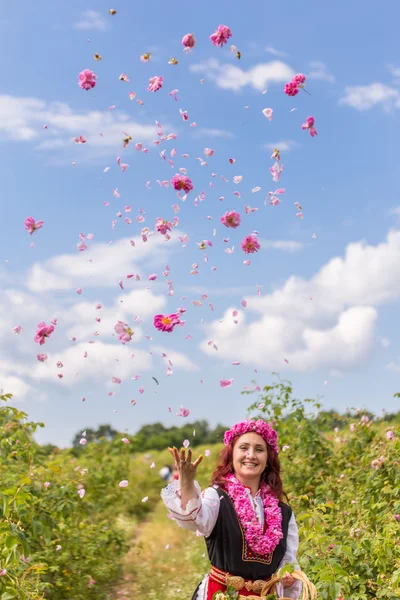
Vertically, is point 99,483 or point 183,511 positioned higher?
point 99,483

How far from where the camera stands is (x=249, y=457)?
3078 mm

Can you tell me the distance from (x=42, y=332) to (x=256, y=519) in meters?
2.85

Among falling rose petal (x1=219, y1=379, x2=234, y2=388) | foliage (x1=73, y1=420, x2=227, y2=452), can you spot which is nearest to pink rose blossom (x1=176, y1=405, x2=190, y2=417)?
falling rose petal (x1=219, y1=379, x2=234, y2=388)

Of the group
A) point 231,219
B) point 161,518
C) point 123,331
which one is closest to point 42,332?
point 123,331

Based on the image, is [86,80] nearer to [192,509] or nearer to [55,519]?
[55,519]

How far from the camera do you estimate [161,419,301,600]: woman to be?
9.21ft

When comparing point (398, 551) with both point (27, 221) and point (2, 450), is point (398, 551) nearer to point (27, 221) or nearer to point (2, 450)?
point (2, 450)

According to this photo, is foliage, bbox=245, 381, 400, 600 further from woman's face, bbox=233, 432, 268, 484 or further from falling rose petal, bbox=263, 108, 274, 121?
falling rose petal, bbox=263, 108, 274, 121

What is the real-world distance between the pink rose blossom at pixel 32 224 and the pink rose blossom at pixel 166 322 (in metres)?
1.28

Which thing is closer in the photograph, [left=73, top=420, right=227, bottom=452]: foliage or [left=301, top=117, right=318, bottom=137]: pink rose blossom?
[left=301, top=117, right=318, bottom=137]: pink rose blossom

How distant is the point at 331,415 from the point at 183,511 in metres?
4.78

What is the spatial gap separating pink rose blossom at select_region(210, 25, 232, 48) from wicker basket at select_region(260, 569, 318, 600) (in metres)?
3.67

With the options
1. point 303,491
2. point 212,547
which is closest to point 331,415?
point 303,491

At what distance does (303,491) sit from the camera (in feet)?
20.9
